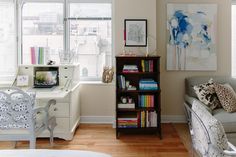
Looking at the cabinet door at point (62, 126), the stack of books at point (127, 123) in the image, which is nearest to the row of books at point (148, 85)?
the stack of books at point (127, 123)

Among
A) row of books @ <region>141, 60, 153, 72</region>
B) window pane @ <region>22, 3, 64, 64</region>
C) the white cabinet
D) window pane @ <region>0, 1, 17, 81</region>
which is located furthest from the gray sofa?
window pane @ <region>0, 1, 17, 81</region>

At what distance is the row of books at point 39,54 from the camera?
5.20 meters

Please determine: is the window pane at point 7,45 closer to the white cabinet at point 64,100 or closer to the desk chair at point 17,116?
the white cabinet at point 64,100

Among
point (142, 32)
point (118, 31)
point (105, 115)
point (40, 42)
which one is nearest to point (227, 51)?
point (142, 32)

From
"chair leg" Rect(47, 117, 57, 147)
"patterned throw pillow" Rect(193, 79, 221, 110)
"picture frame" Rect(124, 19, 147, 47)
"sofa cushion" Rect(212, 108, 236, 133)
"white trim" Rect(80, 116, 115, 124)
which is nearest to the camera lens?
"sofa cushion" Rect(212, 108, 236, 133)

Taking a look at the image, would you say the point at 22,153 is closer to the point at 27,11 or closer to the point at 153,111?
the point at 153,111

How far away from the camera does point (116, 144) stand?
419 cm

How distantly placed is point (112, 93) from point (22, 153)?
153 inches

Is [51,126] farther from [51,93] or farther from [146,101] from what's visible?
[146,101]

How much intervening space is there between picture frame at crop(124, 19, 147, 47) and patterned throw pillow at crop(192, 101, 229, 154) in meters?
2.30

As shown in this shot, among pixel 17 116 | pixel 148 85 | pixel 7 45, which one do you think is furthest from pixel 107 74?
pixel 17 116

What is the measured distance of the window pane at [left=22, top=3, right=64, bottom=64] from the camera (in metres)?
5.30

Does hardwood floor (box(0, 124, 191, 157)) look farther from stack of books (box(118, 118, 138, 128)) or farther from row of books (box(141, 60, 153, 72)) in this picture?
row of books (box(141, 60, 153, 72))

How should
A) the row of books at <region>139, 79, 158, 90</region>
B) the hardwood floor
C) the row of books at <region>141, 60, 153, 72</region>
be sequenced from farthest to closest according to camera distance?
the row of books at <region>141, 60, 153, 72</region> → the row of books at <region>139, 79, 158, 90</region> → the hardwood floor
